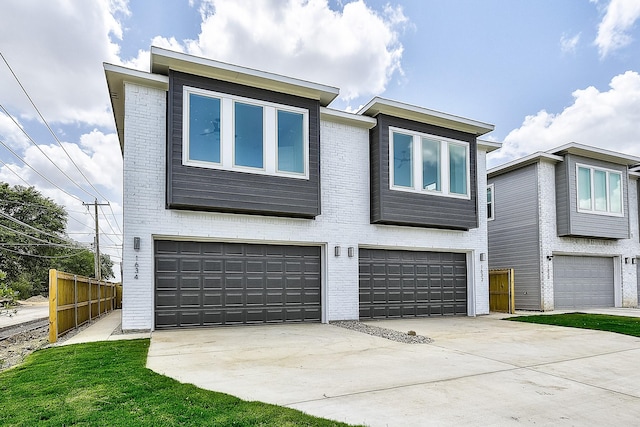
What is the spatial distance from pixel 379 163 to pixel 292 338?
5517 mm

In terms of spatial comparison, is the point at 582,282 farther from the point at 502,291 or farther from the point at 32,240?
the point at 32,240

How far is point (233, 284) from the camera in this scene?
35.0ft

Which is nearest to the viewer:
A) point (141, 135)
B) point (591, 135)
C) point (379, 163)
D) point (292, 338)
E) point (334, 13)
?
point (292, 338)

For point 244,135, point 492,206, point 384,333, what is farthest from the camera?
point 492,206

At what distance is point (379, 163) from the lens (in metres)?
12.1

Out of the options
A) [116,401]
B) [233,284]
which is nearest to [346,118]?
[233,284]

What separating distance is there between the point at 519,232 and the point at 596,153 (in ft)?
12.9

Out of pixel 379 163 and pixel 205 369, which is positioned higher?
pixel 379 163

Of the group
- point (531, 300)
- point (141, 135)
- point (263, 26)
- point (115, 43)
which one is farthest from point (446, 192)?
point (115, 43)

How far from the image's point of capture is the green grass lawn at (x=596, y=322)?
10.7 m

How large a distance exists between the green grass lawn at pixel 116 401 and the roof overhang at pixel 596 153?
15258 mm

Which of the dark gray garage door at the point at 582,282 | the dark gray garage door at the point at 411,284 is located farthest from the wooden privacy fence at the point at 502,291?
the dark gray garage door at the point at 582,282

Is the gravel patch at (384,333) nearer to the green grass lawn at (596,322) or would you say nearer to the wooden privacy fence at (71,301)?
the green grass lawn at (596,322)

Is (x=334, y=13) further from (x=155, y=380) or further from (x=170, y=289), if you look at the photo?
(x=155, y=380)
